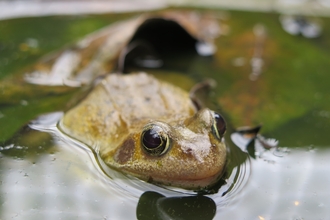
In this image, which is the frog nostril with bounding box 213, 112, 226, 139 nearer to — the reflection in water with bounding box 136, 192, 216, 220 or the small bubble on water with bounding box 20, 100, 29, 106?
the reflection in water with bounding box 136, 192, 216, 220

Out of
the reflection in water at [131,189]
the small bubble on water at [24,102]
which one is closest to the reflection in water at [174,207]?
the reflection in water at [131,189]

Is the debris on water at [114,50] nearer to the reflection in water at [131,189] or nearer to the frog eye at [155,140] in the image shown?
the reflection in water at [131,189]

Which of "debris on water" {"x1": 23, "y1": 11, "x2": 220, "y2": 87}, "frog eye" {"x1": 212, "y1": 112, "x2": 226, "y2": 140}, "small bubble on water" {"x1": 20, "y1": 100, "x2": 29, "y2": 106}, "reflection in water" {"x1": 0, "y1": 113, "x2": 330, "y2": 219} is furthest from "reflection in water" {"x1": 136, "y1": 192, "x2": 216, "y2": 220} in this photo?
"debris on water" {"x1": 23, "y1": 11, "x2": 220, "y2": 87}

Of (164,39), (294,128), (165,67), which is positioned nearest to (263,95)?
(294,128)

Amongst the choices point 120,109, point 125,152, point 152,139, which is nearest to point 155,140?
point 152,139

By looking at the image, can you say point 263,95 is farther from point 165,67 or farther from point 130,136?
point 130,136

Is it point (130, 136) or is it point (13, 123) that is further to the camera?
point (13, 123)
